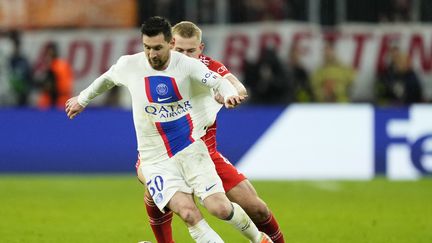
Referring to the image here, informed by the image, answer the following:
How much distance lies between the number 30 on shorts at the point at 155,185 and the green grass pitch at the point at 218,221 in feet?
6.60

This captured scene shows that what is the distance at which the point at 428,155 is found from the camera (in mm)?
16234

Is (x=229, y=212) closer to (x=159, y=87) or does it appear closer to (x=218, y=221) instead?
(x=159, y=87)

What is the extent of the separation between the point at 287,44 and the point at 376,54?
5.15 ft

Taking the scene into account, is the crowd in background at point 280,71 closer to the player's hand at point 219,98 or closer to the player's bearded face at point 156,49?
the player's hand at point 219,98

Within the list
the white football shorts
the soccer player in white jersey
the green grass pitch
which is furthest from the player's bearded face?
the green grass pitch

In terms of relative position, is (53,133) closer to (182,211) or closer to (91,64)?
(91,64)

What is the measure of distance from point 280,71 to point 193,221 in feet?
32.8

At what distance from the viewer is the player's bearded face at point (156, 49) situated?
8152 mm

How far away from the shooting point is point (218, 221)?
12250 millimetres

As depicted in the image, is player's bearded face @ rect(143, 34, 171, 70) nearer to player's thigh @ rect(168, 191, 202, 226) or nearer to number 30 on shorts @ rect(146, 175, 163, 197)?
number 30 on shorts @ rect(146, 175, 163, 197)

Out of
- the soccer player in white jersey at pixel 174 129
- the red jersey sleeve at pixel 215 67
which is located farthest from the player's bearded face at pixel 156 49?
the red jersey sleeve at pixel 215 67

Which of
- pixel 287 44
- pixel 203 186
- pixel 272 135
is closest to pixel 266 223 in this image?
pixel 203 186

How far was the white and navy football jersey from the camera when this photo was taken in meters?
8.38

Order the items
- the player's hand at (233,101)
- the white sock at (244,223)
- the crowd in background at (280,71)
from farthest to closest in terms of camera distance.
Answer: the crowd in background at (280,71)
the white sock at (244,223)
the player's hand at (233,101)
